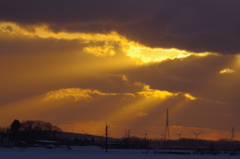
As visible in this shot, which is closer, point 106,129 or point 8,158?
point 8,158

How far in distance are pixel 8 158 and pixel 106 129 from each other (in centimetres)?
10492

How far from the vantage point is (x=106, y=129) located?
194 metres

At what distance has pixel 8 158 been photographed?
91312mm
